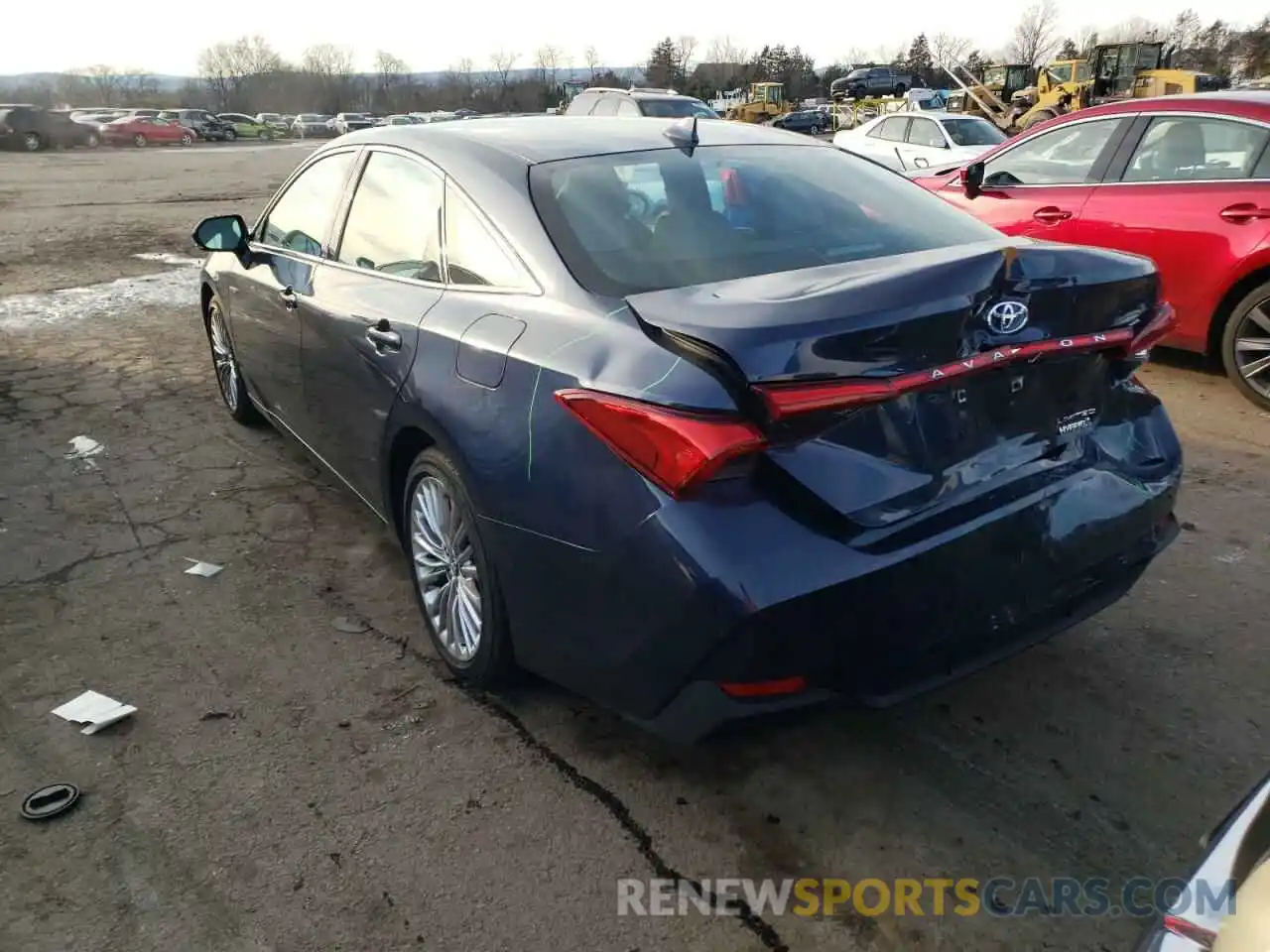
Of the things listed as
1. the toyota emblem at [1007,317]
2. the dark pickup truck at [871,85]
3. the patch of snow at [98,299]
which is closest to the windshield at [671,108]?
the patch of snow at [98,299]

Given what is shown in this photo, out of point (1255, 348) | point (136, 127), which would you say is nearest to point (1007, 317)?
point (1255, 348)

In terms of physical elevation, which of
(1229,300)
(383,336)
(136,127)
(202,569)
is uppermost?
(383,336)

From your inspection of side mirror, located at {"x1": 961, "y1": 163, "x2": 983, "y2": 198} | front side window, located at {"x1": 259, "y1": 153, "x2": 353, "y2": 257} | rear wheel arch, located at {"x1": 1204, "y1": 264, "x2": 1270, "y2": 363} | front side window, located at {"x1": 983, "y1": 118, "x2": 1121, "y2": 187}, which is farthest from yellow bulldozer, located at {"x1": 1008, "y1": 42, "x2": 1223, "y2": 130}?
front side window, located at {"x1": 259, "y1": 153, "x2": 353, "y2": 257}

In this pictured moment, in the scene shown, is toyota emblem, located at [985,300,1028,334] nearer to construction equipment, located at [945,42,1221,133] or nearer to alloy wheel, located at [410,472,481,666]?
alloy wheel, located at [410,472,481,666]

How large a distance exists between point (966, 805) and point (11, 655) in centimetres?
309

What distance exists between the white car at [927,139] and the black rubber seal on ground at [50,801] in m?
13.7

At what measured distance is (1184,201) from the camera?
5.67 meters

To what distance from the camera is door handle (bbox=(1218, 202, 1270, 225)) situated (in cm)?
534

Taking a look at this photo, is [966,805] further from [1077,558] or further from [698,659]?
[698,659]

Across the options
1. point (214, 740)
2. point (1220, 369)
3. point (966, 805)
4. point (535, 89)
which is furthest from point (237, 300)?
point (535, 89)

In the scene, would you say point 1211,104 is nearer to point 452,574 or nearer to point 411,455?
point 411,455

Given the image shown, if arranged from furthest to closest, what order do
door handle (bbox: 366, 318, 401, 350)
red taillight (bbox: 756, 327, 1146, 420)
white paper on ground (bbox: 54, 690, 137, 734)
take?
door handle (bbox: 366, 318, 401, 350) < white paper on ground (bbox: 54, 690, 137, 734) < red taillight (bbox: 756, 327, 1146, 420)

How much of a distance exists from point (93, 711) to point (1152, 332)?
10.8 feet

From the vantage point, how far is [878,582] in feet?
6.84
